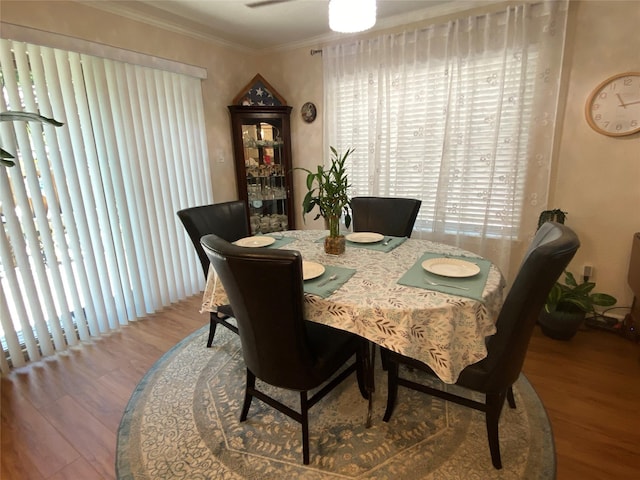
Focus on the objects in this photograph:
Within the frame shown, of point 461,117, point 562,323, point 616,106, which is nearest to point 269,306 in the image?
point 562,323

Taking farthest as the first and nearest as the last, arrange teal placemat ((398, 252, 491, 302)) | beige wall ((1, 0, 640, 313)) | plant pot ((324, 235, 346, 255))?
beige wall ((1, 0, 640, 313))
plant pot ((324, 235, 346, 255))
teal placemat ((398, 252, 491, 302))

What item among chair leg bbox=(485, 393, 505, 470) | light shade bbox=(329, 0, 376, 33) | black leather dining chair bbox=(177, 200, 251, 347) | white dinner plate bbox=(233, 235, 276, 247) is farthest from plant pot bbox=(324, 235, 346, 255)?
light shade bbox=(329, 0, 376, 33)

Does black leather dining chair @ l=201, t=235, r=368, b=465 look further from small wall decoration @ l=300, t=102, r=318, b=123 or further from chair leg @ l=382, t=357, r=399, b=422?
small wall decoration @ l=300, t=102, r=318, b=123

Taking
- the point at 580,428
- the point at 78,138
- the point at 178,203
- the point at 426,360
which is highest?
the point at 78,138

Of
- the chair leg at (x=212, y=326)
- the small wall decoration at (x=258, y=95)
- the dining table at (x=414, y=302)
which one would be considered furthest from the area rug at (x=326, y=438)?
the small wall decoration at (x=258, y=95)

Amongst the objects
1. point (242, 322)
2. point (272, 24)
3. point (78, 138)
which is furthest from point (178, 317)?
point (272, 24)

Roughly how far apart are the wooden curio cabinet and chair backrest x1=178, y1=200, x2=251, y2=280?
102 cm

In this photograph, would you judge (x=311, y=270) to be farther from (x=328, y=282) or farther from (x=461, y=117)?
(x=461, y=117)

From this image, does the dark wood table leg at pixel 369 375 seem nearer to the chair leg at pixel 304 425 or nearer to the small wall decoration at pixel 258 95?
the chair leg at pixel 304 425

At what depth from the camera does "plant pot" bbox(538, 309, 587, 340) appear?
7.40ft

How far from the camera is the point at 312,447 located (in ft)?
5.05

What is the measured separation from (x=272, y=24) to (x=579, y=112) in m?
2.51

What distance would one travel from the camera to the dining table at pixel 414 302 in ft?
3.93

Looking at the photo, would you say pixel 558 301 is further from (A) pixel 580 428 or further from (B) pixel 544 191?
(A) pixel 580 428
